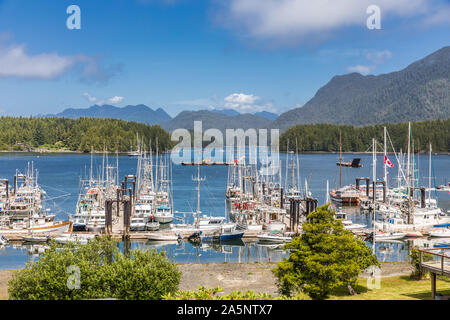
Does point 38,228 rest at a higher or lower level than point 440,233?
higher

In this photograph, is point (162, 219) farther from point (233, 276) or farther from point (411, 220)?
point (411, 220)

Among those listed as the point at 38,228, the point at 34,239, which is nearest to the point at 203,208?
the point at 38,228

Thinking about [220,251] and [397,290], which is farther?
[220,251]

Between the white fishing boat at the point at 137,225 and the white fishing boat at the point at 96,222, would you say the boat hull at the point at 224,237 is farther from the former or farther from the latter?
the white fishing boat at the point at 96,222

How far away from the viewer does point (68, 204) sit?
6600 centimetres

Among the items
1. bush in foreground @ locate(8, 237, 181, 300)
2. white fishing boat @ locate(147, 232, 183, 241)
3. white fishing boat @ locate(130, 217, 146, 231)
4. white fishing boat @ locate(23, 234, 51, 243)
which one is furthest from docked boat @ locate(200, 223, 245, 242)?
bush in foreground @ locate(8, 237, 181, 300)

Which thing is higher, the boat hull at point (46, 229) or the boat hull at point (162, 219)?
the boat hull at point (46, 229)

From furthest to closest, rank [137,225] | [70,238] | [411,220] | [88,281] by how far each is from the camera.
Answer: [411,220]
[137,225]
[70,238]
[88,281]

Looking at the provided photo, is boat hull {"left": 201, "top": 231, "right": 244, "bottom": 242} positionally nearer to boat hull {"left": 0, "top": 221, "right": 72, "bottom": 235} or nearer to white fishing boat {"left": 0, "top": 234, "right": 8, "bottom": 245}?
boat hull {"left": 0, "top": 221, "right": 72, "bottom": 235}

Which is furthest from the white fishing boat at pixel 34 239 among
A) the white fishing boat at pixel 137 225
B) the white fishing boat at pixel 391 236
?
the white fishing boat at pixel 391 236

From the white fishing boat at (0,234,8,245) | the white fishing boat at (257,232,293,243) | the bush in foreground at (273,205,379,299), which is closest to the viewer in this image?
the bush in foreground at (273,205,379,299)

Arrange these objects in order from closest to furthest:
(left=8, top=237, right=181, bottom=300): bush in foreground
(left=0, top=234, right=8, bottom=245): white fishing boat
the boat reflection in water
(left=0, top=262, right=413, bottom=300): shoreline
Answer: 1. (left=8, top=237, right=181, bottom=300): bush in foreground
2. (left=0, top=262, right=413, bottom=300): shoreline
3. the boat reflection in water
4. (left=0, top=234, right=8, bottom=245): white fishing boat

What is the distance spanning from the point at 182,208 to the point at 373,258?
43.9 meters
